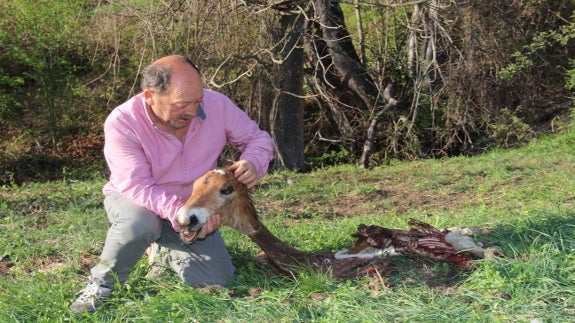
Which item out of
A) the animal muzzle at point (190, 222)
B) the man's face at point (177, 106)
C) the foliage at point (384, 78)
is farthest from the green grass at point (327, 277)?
the foliage at point (384, 78)

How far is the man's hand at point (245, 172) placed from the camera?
4.11m

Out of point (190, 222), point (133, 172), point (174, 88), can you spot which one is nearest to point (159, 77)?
point (174, 88)

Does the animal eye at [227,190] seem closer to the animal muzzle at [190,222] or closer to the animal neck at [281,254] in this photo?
the animal muzzle at [190,222]

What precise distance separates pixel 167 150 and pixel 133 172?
327mm

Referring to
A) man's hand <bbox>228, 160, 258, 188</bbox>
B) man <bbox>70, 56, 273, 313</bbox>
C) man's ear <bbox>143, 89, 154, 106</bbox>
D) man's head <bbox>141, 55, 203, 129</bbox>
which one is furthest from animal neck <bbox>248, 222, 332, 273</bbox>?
man's ear <bbox>143, 89, 154, 106</bbox>

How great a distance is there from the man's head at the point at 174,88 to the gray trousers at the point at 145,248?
0.62m

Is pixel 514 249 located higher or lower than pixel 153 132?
lower

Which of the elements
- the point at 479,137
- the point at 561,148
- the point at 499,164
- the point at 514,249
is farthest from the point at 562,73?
the point at 514,249

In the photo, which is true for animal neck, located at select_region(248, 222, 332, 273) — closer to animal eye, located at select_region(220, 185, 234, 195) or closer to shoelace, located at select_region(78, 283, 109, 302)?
animal eye, located at select_region(220, 185, 234, 195)

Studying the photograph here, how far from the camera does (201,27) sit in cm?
952

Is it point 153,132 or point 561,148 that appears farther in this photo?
point 561,148

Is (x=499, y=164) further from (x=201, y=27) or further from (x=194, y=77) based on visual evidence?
(x=194, y=77)

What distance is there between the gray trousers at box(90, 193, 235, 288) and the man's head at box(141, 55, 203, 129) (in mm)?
623

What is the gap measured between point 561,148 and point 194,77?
8.40 meters
